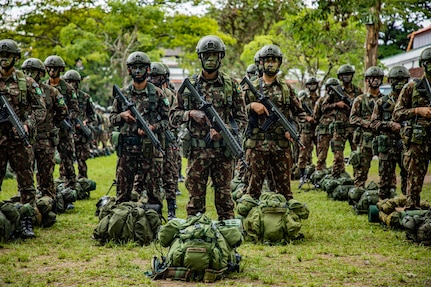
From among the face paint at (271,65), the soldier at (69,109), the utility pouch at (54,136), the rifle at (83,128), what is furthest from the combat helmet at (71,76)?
the face paint at (271,65)

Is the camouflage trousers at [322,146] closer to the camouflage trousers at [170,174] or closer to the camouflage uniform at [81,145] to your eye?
the camouflage trousers at [170,174]

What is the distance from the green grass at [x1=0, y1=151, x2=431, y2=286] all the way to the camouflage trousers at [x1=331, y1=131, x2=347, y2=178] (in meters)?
3.58

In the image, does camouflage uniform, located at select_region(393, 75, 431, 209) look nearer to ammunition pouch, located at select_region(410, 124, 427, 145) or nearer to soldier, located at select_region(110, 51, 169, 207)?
ammunition pouch, located at select_region(410, 124, 427, 145)

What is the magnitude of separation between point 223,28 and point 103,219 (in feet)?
106

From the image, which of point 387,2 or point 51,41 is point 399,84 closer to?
point 387,2

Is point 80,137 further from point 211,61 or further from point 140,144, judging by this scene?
point 211,61

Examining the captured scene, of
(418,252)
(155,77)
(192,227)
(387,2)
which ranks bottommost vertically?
(418,252)

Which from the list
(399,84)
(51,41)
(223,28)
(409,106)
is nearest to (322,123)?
(399,84)

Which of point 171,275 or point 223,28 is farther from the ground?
point 223,28

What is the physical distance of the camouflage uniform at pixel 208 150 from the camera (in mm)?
7910

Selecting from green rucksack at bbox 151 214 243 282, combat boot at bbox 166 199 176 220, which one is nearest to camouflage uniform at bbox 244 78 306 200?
combat boot at bbox 166 199 176 220

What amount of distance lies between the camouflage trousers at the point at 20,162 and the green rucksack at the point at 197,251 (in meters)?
2.89

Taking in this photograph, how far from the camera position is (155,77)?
473 inches

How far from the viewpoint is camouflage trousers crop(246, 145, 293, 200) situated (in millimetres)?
9023
